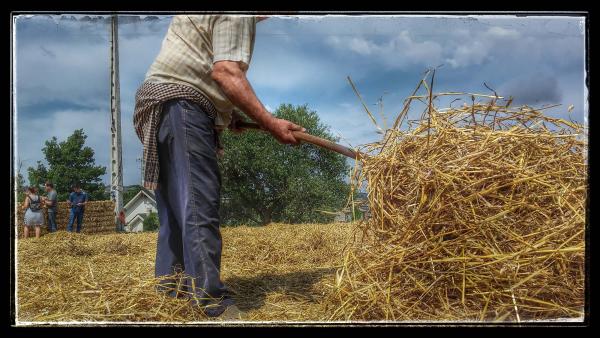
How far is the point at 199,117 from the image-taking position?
7.68 feet

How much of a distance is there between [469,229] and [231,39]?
4.65 feet

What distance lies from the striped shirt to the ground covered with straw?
62 cm

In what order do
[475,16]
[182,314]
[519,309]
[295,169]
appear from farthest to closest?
[295,169], [182,314], [519,309], [475,16]

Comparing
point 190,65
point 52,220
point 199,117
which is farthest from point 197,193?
point 52,220

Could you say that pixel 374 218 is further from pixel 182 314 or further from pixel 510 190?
pixel 182 314

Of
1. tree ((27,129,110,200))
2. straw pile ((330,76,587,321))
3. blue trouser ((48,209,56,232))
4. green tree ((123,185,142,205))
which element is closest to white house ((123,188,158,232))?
green tree ((123,185,142,205))

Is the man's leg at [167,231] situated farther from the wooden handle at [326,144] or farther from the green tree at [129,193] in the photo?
the green tree at [129,193]

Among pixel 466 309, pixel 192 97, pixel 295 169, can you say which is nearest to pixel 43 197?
pixel 192 97

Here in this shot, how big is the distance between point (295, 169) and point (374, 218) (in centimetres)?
1083

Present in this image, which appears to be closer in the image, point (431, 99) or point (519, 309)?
point (519, 309)

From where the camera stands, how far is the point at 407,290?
2082 millimetres

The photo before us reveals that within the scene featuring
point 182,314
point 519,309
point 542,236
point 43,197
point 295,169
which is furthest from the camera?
point 295,169

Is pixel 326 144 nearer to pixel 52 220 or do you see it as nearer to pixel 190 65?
pixel 190 65

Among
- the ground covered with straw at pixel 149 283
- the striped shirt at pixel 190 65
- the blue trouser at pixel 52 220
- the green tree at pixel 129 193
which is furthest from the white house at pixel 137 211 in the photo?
the striped shirt at pixel 190 65
